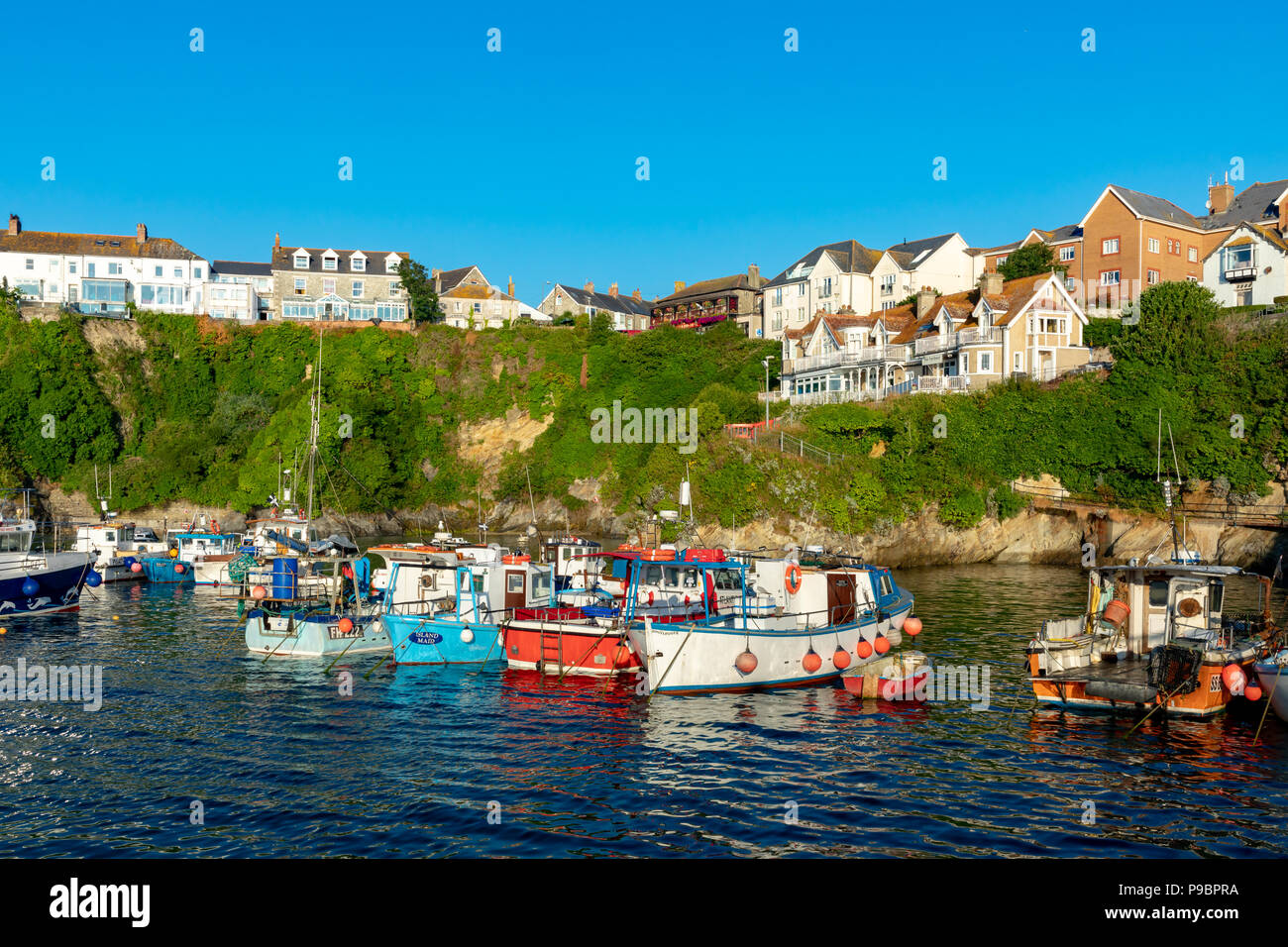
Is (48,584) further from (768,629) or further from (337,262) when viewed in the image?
(337,262)

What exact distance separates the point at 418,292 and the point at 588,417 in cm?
2864

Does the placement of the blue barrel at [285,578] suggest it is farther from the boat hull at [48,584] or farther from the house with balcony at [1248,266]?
the house with balcony at [1248,266]

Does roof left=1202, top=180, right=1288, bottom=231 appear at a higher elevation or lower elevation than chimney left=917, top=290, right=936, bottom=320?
higher

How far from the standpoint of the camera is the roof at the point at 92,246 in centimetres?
10262

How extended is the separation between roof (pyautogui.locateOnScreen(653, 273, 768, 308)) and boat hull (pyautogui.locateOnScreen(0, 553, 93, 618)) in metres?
86.2

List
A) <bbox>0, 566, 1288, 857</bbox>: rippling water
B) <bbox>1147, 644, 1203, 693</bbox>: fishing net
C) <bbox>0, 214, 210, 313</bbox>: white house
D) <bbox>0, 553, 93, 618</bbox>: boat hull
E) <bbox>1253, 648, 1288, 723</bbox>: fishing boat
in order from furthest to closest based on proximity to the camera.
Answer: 1. <bbox>0, 214, 210, 313</bbox>: white house
2. <bbox>0, 553, 93, 618</bbox>: boat hull
3. <bbox>1147, 644, 1203, 693</bbox>: fishing net
4. <bbox>1253, 648, 1288, 723</bbox>: fishing boat
5. <bbox>0, 566, 1288, 857</bbox>: rippling water

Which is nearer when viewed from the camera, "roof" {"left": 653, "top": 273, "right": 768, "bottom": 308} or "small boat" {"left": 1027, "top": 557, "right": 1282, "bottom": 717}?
"small boat" {"left": 1027, "top": 557, "right": 1282, "bottom": 717}

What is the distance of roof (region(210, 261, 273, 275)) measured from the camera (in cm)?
11025

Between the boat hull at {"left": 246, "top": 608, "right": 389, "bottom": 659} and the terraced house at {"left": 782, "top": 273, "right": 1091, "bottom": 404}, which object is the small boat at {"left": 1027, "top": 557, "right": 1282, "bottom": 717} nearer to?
the boat hull at {"left": 246, "top": 608, "right": 389, "bottom": 659}

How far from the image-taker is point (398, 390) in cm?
9425

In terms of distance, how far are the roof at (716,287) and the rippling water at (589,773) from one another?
299 feet
